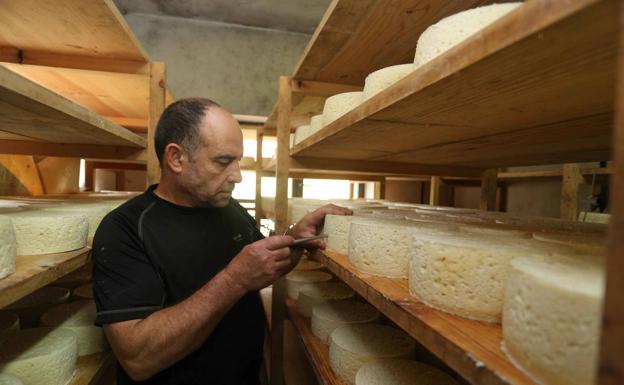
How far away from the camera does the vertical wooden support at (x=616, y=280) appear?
0.30 metres

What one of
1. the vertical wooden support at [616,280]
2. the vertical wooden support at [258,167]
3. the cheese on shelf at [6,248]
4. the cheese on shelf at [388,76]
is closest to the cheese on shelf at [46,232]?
the cheese on shelf at [6,248]

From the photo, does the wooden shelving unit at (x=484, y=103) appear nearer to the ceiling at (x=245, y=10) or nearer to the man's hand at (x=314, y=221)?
the man's hand at (x=314, y=221)

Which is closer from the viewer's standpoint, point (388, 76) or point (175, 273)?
point (388, 76)

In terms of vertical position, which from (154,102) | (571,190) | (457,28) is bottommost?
(571,190)

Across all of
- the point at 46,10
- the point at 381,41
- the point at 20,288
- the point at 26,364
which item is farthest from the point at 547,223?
the point at 46,10

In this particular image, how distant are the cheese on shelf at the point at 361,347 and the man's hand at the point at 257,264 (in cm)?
36

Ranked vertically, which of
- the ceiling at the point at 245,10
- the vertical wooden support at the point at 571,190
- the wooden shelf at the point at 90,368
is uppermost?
the ceiling at the point at 245,10

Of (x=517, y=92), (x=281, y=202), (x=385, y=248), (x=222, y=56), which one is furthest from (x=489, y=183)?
(x=222, y=56)

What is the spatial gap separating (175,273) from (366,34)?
1197 mm

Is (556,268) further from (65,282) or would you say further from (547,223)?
(65,282)

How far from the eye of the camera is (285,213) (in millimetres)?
2156

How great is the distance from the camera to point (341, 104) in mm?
1475

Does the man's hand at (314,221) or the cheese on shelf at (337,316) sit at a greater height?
the man's hand at (314,221)

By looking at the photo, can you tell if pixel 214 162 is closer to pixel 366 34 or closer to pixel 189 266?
pixel 189 266
